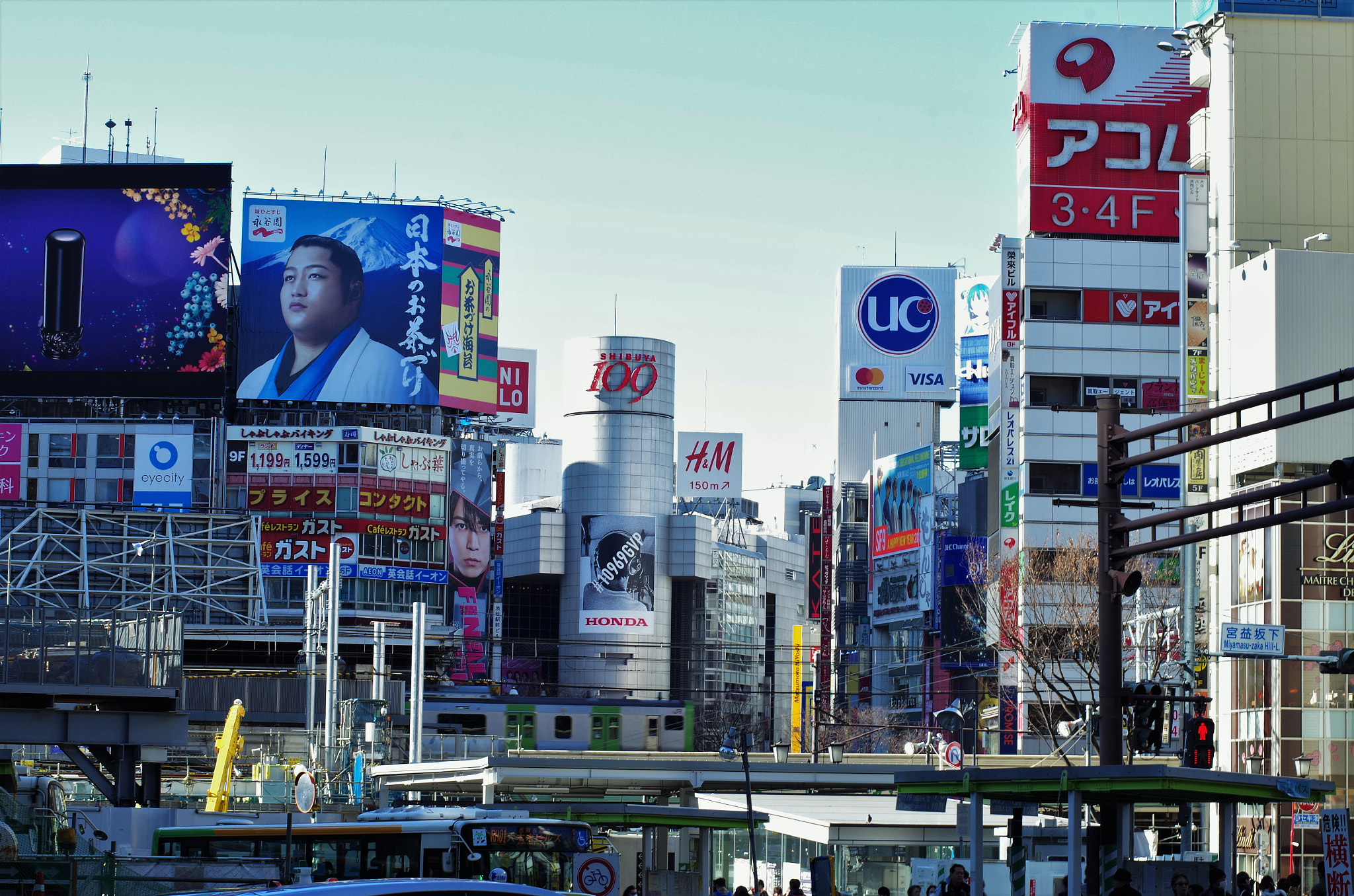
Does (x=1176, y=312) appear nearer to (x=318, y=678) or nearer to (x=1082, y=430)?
(x=1082, y=430)

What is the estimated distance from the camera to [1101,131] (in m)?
85.0

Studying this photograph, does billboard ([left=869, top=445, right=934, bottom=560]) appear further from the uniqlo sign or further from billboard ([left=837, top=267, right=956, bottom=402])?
the uniqlo sign

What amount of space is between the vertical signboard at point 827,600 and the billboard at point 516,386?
1187 inches

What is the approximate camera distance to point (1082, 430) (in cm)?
8238

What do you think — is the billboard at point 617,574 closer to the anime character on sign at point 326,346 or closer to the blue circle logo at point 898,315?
the blue circle logo at point 898,315

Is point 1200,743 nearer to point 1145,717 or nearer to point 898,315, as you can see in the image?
point 1145,717

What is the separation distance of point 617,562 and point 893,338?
3281cm

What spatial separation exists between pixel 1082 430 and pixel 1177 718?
2171cm

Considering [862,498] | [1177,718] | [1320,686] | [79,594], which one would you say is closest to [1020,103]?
[1177,718]

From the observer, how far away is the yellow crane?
4078cm

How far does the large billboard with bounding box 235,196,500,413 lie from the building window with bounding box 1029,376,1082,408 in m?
36.7

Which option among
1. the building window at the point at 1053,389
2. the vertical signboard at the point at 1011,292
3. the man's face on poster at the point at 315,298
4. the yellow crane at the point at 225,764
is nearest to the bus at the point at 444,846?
the yellow crane at the point at 225,764

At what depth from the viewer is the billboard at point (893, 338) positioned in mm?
159250

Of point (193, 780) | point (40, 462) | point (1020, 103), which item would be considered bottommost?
point (193, 780)
